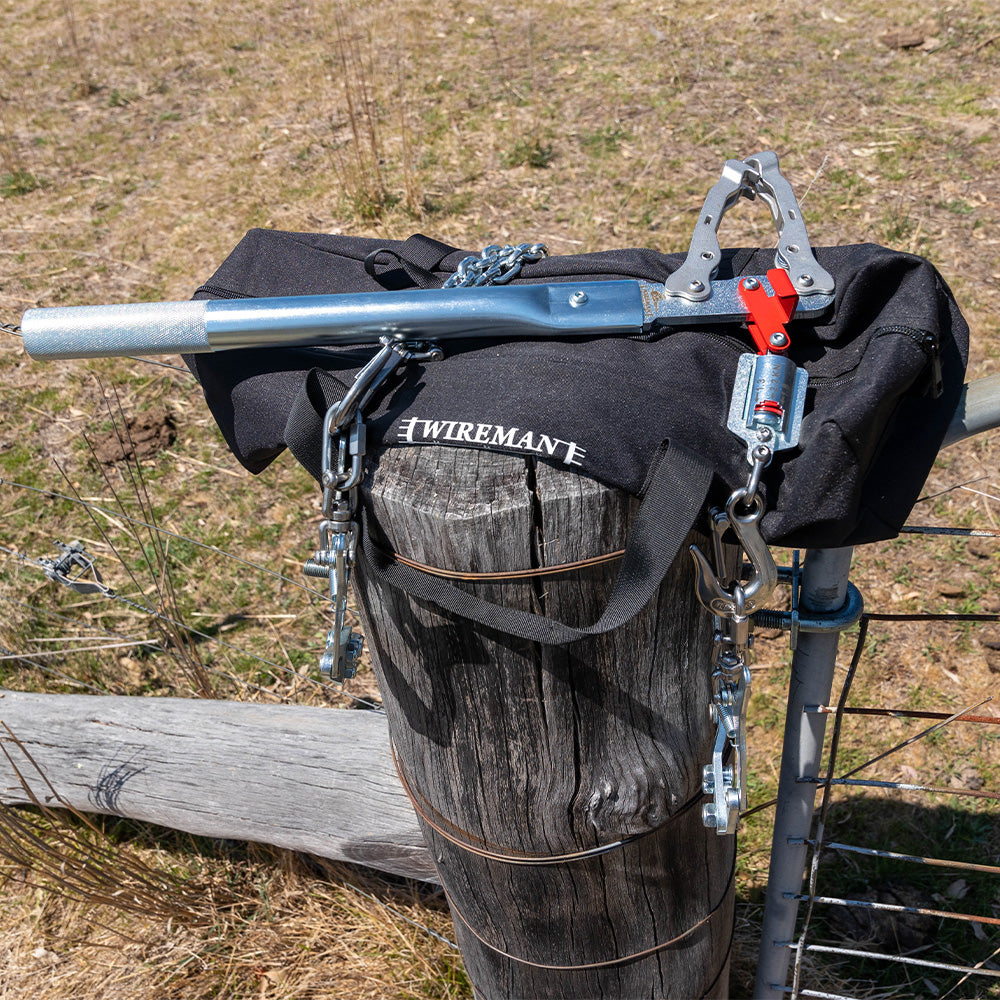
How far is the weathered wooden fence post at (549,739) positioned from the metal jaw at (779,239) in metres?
0.46

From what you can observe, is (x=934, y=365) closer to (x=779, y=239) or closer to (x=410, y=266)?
(x=779, y=239)

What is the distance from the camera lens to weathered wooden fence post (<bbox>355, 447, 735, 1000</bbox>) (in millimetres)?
1273

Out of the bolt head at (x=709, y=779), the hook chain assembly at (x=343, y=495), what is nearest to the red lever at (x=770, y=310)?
the hook chain assembly at (x=343, y=495)

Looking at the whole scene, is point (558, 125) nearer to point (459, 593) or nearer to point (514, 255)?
point (514, 255)

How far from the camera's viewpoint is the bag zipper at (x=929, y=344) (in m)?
1.28

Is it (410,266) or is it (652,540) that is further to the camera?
(410,266)

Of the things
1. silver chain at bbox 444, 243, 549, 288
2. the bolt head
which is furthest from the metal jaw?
the bolt head

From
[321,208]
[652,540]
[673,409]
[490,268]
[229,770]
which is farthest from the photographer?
[321,208]

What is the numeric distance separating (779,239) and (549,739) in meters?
0.91

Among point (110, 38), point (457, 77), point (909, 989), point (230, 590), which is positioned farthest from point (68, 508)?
point (110, 38)

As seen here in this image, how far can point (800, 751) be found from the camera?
1.79 metres

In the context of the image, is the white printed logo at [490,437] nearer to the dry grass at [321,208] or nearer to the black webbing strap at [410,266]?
the black webbing strap at [410,266]

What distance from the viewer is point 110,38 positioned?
25.2 ft

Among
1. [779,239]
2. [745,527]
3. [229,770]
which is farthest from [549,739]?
[229,770]
